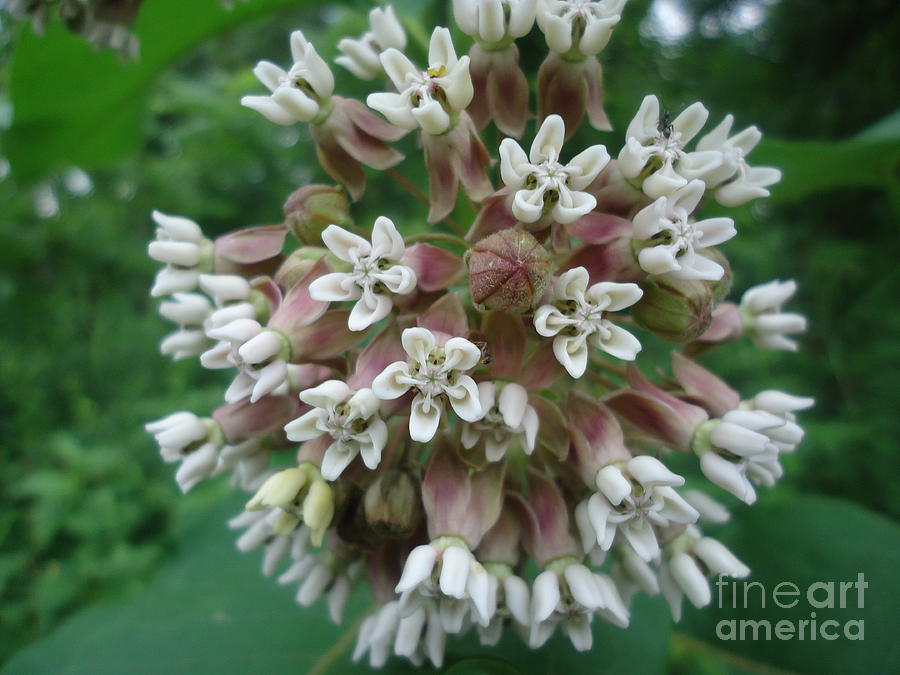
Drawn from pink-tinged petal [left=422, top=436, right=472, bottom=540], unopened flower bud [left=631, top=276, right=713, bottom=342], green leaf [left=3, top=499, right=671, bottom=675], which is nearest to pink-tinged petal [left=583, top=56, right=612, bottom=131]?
unopened flower bud [left=631, top=276, right=713, bottom=342]

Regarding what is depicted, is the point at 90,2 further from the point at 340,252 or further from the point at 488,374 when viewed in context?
the point at 488,374

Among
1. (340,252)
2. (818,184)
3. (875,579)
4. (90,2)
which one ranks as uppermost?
(818,184)

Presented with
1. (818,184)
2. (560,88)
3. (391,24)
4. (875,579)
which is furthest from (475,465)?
(818,184)

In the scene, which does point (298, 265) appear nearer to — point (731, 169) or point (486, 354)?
point (486, 354)

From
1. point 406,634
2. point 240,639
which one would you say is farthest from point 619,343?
point 240,639

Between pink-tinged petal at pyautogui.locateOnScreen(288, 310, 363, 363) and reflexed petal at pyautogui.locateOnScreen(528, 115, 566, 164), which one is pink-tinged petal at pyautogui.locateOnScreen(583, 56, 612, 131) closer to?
reflexed petal at pyautogui.locateOnScreen(528, 115, 566, 164)

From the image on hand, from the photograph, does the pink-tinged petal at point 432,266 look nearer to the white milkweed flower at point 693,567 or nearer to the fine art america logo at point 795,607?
the white milkweed flower at point 693,567
